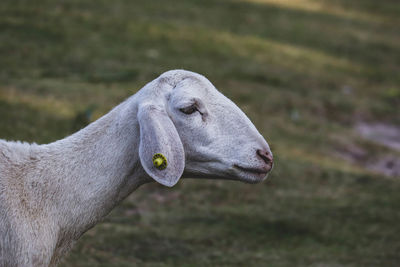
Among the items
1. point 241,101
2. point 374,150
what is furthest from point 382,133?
point 241,101

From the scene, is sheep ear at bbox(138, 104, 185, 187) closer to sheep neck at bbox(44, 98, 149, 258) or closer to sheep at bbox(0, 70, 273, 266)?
sheep at bbox(0, 70, 273, 266)

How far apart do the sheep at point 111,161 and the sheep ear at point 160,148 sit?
0.04 ft

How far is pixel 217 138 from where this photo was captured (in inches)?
144

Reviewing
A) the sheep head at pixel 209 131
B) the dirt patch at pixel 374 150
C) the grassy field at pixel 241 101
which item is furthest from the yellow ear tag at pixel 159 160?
the dirt patch at pixel 374 150

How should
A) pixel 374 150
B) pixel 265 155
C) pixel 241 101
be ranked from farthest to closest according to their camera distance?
pixel 241 101 → pixel 374 150 → pixel 265 155

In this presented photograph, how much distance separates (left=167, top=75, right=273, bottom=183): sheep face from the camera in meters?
3.61

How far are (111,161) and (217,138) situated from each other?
23.2 inches

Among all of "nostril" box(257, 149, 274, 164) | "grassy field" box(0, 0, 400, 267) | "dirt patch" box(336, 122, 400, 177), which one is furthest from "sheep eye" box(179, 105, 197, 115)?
"dirt patch" box(336, 122, 400, 177)

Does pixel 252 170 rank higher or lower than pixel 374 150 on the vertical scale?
lower

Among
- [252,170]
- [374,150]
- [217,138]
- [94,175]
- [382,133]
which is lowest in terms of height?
[94,175]

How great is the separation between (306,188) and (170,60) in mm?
4230

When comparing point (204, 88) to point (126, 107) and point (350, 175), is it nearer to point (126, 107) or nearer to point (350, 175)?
point (126, 107)

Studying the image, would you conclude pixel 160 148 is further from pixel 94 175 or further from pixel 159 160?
pixel 94 175

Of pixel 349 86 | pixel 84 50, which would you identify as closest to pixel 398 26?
pixel 349 86
